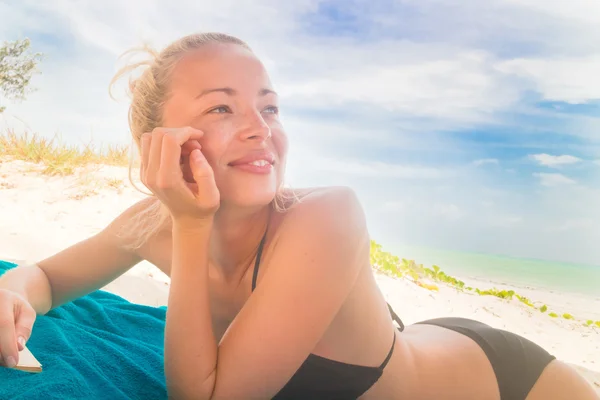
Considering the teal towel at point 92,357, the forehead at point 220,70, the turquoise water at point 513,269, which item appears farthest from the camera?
the turquoise water at point 513,269

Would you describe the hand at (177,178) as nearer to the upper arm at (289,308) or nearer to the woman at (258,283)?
the woman at (258,283)

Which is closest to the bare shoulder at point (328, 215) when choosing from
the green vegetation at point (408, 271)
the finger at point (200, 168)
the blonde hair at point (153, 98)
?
the blonde hair at point (153, 98)

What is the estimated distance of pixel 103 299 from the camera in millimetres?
2189

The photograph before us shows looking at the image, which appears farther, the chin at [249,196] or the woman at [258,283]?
the chin at [249,196]

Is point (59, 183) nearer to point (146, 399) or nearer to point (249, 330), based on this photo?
point (146, 399)

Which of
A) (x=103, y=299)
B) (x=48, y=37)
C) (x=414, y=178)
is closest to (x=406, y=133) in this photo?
(x=414, y=178)

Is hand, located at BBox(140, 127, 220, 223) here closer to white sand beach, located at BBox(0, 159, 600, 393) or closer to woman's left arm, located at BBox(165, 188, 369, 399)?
woman's left arm, located at BBox(165, 188, 369, 399)

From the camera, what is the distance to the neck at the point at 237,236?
129cm

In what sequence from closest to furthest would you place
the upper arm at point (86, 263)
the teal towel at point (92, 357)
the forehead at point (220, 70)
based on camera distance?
the teal towel at point (92, 357)
the forehead at point (220, 70)
the upper arm at point (86, 263)

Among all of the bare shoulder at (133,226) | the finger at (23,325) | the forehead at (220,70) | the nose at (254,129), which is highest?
the forehead at (220,70)

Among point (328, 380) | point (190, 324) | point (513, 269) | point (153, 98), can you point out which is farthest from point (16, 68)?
point (513, 269)

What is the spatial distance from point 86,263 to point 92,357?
360 millimetres

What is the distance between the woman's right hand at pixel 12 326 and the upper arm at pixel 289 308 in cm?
41

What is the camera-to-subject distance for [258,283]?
1.23m
